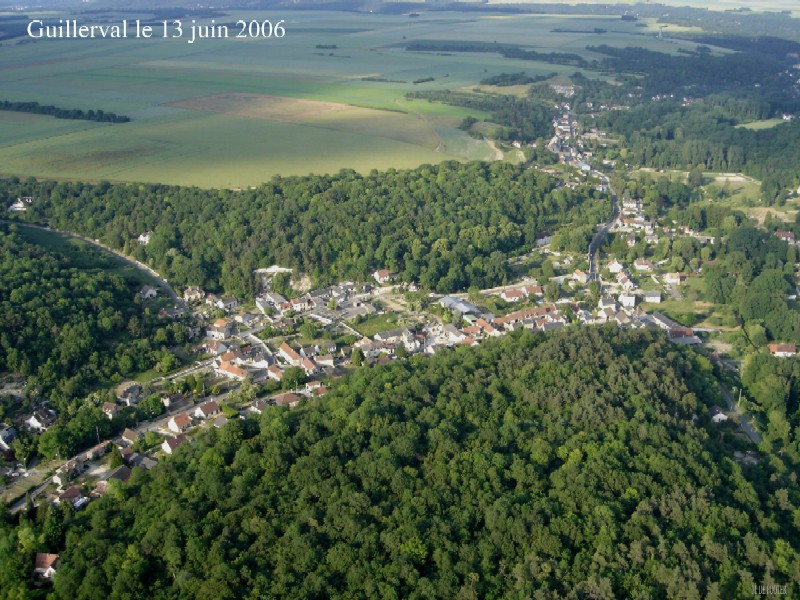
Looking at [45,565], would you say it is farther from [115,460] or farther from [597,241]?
[597,241]

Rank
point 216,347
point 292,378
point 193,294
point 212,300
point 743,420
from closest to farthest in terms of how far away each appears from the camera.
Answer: point 743,420, point 292,378, point 216,347, point 212,300, point 193,294

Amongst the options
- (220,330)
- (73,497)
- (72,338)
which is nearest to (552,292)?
(220,330)

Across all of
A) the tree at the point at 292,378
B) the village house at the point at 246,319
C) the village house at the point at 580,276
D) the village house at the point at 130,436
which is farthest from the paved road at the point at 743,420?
the village house at the point at 130,436

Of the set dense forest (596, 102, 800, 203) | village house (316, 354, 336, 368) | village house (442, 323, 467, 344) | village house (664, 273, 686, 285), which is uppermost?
dense forest (596, 102, 800, 203)

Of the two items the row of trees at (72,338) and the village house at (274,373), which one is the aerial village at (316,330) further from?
the row of trees at (72,338)

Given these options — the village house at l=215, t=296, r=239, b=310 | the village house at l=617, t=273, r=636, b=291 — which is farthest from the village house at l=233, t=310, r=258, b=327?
the village house at l=617, t=273, r=636, b=291

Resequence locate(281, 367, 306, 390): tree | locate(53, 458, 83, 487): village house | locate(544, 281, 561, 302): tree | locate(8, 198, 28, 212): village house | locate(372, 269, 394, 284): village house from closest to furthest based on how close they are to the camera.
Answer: locate(53, 458, 83, 487): village house → locate(281, 367, 306, 390): tree → locate(544, 281, 561, 302): tree → locate(372, 269, 394, 284): village house → locate(8, 198, 28, 212): village house

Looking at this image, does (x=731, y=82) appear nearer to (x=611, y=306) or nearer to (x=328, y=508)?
(x=611, y=306)

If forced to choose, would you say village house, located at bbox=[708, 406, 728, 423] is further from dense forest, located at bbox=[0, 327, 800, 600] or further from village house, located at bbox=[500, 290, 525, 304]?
village house, located at bbox=[500, 290, 525, 304]
